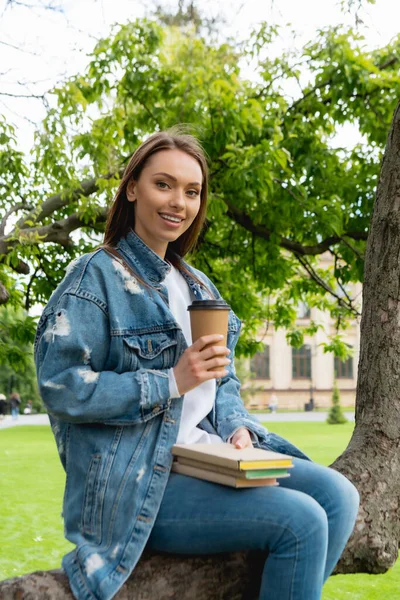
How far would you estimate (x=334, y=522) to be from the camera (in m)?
2.00

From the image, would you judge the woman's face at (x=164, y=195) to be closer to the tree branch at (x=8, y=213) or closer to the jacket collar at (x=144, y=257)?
Result: the jacket collar at (x=144, y=257)

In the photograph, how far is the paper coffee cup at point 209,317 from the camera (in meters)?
1.88

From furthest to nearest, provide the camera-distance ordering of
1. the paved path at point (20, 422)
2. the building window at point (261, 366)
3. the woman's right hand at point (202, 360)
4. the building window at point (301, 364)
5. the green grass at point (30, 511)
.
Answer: the building window at point (301, 364) → the building window at point (261, 366) → the paved path at point (20, 422) → the green grass at point (30, 511) → the woman's right hand at point (202, 360)

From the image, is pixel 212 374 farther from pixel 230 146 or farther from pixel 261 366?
pixel 261 366

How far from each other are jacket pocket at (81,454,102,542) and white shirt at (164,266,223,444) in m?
0.26

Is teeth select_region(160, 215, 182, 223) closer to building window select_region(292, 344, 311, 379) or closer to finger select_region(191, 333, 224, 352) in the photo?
finger select_region(191, 333, 224, 352)

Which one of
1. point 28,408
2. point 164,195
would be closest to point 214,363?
point 164,195

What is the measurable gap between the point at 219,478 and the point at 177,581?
1.05 ft

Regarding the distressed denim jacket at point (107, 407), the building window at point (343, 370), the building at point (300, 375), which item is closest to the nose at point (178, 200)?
the distressed denim jacket at point (107, 407)

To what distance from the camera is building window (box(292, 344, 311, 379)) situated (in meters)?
49.6

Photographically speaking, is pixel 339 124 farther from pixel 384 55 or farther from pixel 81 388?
pixel 81 388

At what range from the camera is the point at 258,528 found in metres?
1.81

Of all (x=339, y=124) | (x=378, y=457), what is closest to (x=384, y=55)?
(x=339, y=124)

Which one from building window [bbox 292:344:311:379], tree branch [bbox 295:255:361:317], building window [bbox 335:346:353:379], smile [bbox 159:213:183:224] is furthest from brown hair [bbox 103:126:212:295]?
building window [bbox 335:346:353:379]
